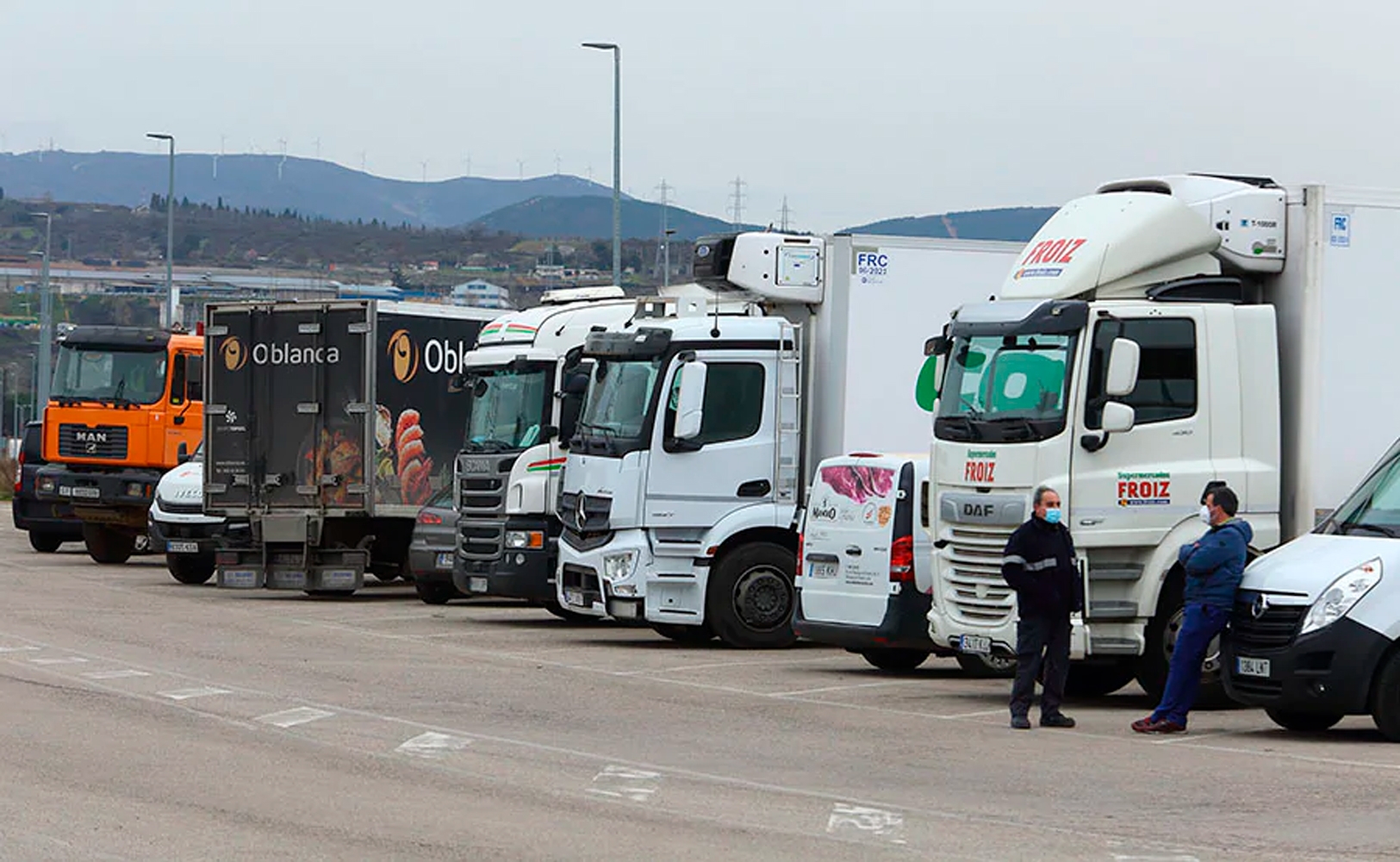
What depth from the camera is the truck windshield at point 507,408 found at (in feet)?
78.5

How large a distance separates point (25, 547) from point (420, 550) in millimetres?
17513

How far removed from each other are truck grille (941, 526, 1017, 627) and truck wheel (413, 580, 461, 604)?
12.0m

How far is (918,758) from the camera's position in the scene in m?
13.3

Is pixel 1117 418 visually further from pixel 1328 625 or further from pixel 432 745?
pixel 432 745

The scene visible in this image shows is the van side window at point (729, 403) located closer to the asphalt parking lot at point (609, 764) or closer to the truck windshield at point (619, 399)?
the truck windshield at point (619, 399)

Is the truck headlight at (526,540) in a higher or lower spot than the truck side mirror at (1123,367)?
lower

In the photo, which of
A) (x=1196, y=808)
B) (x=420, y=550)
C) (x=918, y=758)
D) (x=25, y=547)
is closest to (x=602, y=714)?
(x=918, y=758)

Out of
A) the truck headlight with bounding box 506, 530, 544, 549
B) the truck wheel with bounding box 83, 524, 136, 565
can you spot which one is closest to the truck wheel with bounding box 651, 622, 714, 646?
the truck headlight with bounding box 506, 530, 544, 549

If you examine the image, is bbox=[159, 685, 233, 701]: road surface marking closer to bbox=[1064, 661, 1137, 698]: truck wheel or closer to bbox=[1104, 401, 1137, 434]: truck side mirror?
bbox=[1064, 661, 1137, 698]: truck wheel

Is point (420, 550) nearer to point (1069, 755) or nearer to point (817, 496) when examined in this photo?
point (817, 496)

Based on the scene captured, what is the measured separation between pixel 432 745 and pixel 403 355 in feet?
49.1

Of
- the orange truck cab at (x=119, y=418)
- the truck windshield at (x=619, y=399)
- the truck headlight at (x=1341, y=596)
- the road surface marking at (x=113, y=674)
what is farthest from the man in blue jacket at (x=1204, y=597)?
the orange truck cab at (x=119, y=418)

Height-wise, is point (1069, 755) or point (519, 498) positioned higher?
point (519, 498)

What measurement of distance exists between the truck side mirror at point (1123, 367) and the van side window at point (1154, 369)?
7.0 inches
